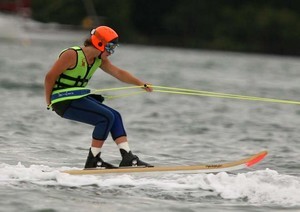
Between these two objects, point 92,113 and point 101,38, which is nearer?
point 101,38

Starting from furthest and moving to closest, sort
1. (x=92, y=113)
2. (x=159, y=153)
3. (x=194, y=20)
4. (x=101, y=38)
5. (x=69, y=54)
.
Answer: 1. (x=194, y=20)
2. (x=159, y=153)
3. (x=92, y=113)
4. (x=101, y=38)
5. (x=69, y=54)

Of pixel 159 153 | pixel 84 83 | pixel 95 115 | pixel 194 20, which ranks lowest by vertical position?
pixel 95 115

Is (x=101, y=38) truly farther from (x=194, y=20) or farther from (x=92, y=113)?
(x=194, y=20)

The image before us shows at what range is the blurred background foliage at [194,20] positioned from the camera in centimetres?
9456

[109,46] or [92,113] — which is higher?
[109,46]

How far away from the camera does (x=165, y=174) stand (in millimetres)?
10562

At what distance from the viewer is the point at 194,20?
103m

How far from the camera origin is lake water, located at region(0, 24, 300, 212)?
930 centimetres

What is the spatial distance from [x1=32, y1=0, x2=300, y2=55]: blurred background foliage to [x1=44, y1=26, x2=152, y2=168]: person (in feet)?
269

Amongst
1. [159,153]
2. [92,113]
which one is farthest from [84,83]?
[159,153]

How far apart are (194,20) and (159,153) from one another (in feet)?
295

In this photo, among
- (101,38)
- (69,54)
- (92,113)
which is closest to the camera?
(69,54)

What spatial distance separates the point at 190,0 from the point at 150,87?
316ft

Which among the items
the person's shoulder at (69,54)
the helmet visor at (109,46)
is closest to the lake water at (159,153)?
the person's shoulder at (69,54)
